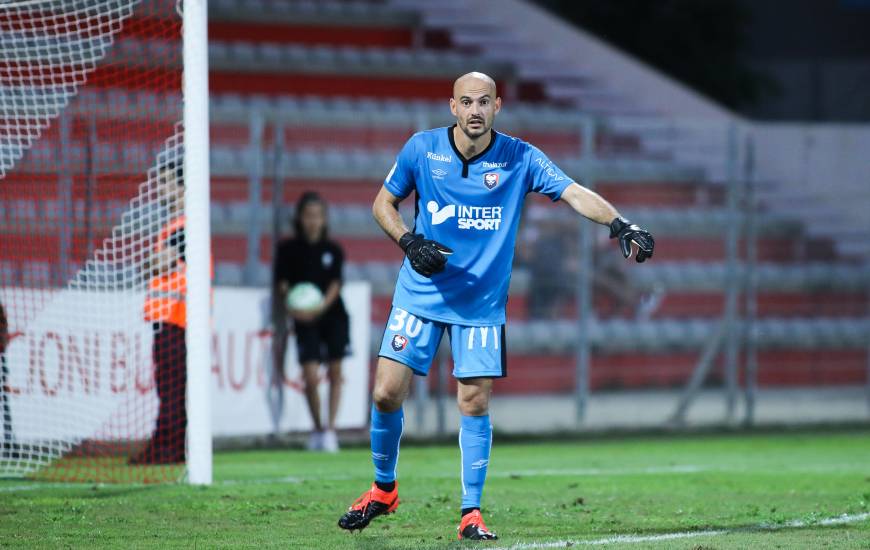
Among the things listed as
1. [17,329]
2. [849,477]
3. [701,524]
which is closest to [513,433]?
[849,477]

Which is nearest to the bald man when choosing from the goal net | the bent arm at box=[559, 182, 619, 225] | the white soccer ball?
the bent arm at box=[559, 182, 619, 225]

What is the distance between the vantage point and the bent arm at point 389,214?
660 centimetres

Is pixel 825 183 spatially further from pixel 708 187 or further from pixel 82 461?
pixel 82 461

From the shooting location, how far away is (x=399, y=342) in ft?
21.5

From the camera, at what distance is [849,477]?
30.9ft

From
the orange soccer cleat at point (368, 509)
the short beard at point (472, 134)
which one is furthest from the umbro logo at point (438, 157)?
the orange soccer cleat at point (368, 509)

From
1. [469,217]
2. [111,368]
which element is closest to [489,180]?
[469,217]

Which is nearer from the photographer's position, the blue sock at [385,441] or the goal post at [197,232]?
the blue sock at [385,441]

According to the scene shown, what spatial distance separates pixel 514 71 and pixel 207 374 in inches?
474

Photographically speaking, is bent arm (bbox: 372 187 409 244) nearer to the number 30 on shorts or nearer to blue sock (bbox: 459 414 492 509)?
the number 30 on shorts

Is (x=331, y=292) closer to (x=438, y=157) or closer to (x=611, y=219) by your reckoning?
(x=438, y=157)

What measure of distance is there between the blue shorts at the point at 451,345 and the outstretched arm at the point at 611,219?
67cm

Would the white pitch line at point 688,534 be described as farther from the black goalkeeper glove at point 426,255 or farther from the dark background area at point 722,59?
the dark background area at point 722,59

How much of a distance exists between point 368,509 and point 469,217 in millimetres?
1429
